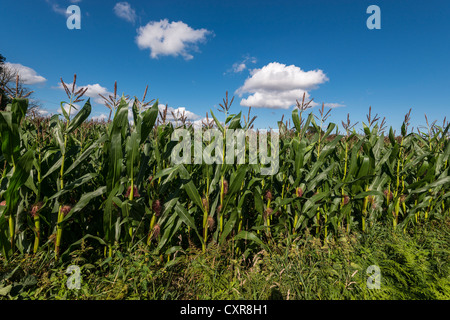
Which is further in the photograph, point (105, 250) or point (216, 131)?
point (216, 131)

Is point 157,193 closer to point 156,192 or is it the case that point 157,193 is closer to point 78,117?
point 156,192

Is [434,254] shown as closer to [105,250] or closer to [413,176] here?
[413,176]

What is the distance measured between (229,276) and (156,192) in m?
1.13

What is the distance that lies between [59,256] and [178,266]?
3.65 feet

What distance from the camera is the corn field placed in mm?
2035

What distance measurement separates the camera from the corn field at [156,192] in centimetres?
204

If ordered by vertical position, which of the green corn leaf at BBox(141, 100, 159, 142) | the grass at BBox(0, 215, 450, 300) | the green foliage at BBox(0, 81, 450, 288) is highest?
the green corn leaf at BBox(141, 100, 159, 142)

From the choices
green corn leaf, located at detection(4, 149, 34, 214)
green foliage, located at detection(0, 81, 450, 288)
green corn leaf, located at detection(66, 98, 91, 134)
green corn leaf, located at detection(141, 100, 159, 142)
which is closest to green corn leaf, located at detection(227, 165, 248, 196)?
green foliage, located at detection(0, 81, 450, 288)

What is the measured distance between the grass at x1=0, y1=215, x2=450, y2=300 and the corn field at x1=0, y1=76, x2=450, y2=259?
163 mm

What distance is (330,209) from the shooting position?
2.91 meters

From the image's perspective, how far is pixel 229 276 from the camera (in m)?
2.15

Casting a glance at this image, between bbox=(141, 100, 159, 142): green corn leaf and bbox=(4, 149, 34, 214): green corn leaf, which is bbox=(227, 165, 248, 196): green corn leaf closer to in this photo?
bbox=(141, 100, 159, 142): green corn leaf

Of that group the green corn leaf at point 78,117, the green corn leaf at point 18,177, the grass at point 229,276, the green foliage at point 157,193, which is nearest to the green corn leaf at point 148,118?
the green foliage at point 157,193
